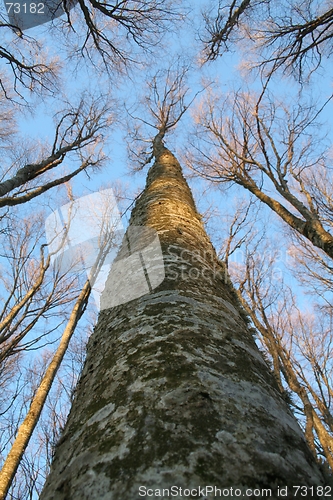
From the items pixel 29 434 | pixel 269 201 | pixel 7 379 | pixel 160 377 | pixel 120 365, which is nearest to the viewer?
pixel 160 377

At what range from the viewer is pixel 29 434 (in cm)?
427

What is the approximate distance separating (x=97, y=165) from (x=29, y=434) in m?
7.96

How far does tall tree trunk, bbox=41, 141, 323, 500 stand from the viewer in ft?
2.01

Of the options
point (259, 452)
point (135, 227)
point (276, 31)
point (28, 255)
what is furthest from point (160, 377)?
point (28, 255)

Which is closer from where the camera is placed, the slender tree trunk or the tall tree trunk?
the tall tree trunk

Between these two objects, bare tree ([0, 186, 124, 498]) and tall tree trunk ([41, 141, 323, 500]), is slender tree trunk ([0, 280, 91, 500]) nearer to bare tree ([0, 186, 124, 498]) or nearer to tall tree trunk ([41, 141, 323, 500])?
bare tree ([0, 186, 124, 498])

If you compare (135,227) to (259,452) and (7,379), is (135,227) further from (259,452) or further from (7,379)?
(7,379)

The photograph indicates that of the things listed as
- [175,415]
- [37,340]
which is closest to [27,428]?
[37,340]

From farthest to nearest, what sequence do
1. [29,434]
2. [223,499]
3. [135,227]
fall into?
[29,434] → [135,227] → [223,499]

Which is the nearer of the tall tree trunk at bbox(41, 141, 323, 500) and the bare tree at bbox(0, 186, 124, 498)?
the tall tree trunk at bbox(41, 141, 323, 500)

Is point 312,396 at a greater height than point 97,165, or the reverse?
point 97,165

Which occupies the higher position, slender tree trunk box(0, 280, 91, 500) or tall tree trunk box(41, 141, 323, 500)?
slender tree trunk box(0, 280, 91, 500)

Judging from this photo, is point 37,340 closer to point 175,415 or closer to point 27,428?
point 27,428

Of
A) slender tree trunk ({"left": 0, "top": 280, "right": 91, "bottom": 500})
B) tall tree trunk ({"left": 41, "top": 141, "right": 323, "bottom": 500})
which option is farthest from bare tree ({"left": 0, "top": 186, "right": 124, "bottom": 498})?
tall tree trunk ({"left": 41, "top": 141, "right": 323, "bottom": 500})
